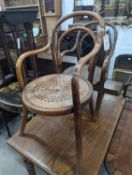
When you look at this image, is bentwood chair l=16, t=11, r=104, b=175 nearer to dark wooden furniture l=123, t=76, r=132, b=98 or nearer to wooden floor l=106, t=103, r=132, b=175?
wooden floor l=106, t=103, r=132, b=175

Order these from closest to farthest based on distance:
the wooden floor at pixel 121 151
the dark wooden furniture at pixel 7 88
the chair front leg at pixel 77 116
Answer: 1. the chair front leg at pixel 77 116
2. the wooden floor at pixel 121 151
3. the dark wooden furniture at pixel 7 88

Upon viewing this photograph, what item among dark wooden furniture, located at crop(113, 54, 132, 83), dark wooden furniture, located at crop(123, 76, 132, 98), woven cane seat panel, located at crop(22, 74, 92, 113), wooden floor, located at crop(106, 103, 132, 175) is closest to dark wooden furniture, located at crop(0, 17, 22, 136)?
woven cane seat panel, located at crop(22, 74, 92, 113)

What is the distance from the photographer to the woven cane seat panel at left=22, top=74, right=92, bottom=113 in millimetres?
731

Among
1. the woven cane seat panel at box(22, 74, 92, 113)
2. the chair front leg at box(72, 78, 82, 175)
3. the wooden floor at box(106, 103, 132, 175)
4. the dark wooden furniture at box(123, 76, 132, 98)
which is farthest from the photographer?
the dark wooden furniture at box(123, 76, 132, 98)

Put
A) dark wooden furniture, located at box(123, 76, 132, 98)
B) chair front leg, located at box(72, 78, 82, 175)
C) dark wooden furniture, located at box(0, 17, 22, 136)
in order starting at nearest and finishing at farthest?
1. chair front leg, located at box(72, 78, 82, 175)
2. dark wooden furniture, located at box(0, 17, 22, 136)
3. dark wooden furniture, located at box(123, 76, 132, 98)

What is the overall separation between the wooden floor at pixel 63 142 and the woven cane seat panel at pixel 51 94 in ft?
1.03

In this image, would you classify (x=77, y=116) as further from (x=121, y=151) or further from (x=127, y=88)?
(x=127, y=88)

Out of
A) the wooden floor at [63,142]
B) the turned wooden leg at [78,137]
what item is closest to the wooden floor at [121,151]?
the wooden floor at [63,142]

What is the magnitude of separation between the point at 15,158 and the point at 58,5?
2.16 m

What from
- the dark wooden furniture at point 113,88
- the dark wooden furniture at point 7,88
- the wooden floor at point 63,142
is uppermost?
the dark wooden furniture at point 7,88

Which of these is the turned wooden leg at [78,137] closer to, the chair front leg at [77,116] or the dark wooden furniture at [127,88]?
the chair front leg at [77,116]

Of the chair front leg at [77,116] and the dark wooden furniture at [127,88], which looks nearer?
the chair front leg at [77,116]

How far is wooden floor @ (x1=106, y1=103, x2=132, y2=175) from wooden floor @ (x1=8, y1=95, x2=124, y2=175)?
77 millimetres

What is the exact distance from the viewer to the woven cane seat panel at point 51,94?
731 millimetres
